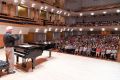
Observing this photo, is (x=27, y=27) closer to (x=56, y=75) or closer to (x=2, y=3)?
(x=2, y=3)

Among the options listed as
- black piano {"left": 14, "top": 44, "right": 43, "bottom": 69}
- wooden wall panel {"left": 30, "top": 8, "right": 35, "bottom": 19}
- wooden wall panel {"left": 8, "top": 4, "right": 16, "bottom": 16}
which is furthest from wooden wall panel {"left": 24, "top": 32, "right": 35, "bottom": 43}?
black piano {"left": 14, "top": 44, "right": 43, "bottom": 69}

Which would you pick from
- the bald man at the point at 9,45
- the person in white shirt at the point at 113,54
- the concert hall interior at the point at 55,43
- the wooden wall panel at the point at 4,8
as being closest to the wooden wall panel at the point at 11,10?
the concert hall interior at the point at 55,43

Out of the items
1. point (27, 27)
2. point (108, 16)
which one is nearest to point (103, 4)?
point (108, 16)

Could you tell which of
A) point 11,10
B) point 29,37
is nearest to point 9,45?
point 11,10

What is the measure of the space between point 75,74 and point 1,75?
93.6 inches

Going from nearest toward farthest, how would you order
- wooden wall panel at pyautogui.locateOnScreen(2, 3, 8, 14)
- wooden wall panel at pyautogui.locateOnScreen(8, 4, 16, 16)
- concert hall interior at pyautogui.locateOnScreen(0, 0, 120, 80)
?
concert hall interior at pyautogui.locateOnScreen(0, 0, 120, 80), wooden wall panel at pyautogui.locateOnScreen(2, 3, 8, 14), wooden wall panel at pyautogui.locateOnScreen(8, 4, 16, 16)

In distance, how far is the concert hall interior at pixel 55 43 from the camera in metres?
4.67

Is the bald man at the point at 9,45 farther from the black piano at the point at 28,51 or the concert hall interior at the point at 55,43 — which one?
the black piano at the point at 28,51

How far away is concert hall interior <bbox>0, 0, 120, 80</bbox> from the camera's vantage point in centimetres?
467

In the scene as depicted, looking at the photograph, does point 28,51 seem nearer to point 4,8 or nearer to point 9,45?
point 9,45

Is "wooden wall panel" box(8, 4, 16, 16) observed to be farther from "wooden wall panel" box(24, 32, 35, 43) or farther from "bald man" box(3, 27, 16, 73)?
"bald man" box(3, 27, 16, 73)

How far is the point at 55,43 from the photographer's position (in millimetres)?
10664

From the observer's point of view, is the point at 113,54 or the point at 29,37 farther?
the point at 29,37

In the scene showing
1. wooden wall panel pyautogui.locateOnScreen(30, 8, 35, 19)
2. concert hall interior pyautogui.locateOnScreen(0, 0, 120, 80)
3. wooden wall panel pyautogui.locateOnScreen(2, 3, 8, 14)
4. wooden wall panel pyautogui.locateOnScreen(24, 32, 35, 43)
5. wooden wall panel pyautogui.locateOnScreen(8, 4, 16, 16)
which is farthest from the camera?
wooden wall panel pyautogui.locateOnScreen(30, 8, 35, 19)
